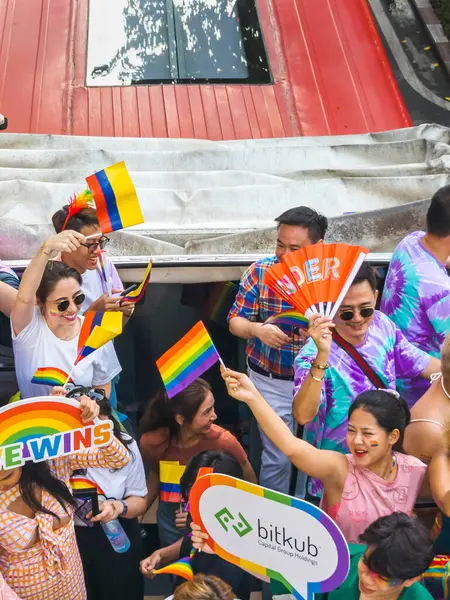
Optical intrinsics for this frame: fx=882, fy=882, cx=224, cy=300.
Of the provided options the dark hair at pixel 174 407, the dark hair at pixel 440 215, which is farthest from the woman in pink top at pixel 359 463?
the dark hair at pixel 440 215

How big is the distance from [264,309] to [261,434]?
0.50 metres

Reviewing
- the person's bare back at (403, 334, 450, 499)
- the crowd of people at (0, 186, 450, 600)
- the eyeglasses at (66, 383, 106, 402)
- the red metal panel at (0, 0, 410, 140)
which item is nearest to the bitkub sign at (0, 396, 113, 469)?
the crowd of people at (0, 186, 450, 600)

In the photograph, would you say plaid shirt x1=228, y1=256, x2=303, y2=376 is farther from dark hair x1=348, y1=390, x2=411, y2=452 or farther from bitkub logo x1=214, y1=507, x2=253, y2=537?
bitkub logo x1=214, y1=507, x2=253, y2=537

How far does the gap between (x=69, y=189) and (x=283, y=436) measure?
1.99m

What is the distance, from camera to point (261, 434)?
11.2 ft

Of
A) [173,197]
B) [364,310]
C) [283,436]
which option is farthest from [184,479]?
[173,197]

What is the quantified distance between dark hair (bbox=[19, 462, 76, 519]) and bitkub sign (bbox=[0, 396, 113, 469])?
13 cm

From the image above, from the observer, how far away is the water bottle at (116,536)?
110 inches

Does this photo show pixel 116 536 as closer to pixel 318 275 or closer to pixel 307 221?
pixel 318 275

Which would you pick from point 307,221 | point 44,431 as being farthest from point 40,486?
point 307,221

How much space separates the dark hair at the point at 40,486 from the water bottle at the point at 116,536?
0.25 m

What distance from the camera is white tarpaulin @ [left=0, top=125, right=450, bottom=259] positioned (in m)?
3.75

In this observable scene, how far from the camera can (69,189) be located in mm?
4023

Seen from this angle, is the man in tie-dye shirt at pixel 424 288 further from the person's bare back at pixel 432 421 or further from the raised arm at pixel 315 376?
the raised arm at pixel 315 376
